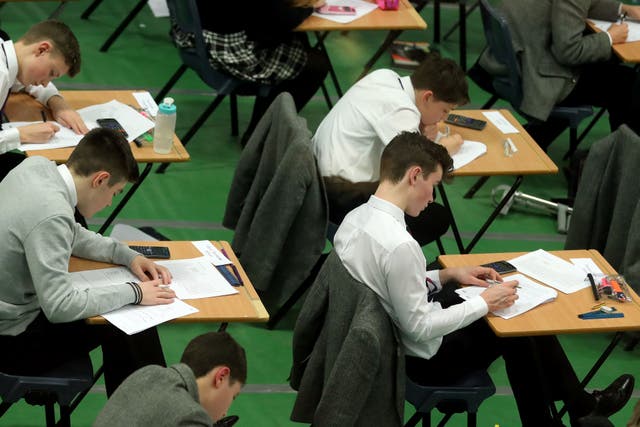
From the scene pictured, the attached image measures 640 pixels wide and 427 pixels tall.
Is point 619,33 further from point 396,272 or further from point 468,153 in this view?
point 396,272

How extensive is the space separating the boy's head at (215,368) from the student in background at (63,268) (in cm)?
52

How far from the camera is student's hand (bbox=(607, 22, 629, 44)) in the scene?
20.3 ft

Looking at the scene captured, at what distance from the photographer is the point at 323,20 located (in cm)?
609

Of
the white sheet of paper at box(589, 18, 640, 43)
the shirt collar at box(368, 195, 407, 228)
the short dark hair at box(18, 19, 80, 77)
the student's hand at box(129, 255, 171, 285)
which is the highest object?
the short dark hair at box(18, 19, 80, 77)

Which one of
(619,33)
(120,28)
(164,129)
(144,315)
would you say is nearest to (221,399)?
(144,315)

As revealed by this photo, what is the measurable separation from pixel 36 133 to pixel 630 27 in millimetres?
3495

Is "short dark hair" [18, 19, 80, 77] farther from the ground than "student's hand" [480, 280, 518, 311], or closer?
farther from the ground

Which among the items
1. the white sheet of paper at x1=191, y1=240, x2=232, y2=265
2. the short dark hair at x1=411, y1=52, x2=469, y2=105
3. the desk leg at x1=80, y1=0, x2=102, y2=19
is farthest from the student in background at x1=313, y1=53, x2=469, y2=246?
the desk leg at x1=80, y1=0, x2=102, y2=19

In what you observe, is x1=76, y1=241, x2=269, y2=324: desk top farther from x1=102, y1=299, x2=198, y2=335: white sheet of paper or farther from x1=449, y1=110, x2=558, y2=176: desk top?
x1=449, y1=110, x2=558, y2=176: desk top

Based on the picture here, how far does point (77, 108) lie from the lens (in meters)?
4.86

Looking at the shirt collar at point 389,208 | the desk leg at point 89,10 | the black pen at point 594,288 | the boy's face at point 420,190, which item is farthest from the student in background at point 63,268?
the desk leg at point 89,10

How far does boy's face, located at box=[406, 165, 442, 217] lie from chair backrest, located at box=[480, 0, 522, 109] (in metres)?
2.30

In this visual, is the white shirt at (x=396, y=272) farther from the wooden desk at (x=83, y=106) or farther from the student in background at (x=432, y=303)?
the wooden desk at (x=83, y=106)

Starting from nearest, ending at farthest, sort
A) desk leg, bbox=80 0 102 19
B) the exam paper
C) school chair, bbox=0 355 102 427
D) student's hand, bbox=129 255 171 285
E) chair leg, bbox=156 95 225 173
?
school chair, bbox=0 355 102 427 < student's hand, bbox=129 255 171 285 < the exam paper < chair leg, bbox=156 95 225 173 < desk leg, bbox=80 0 102 19
